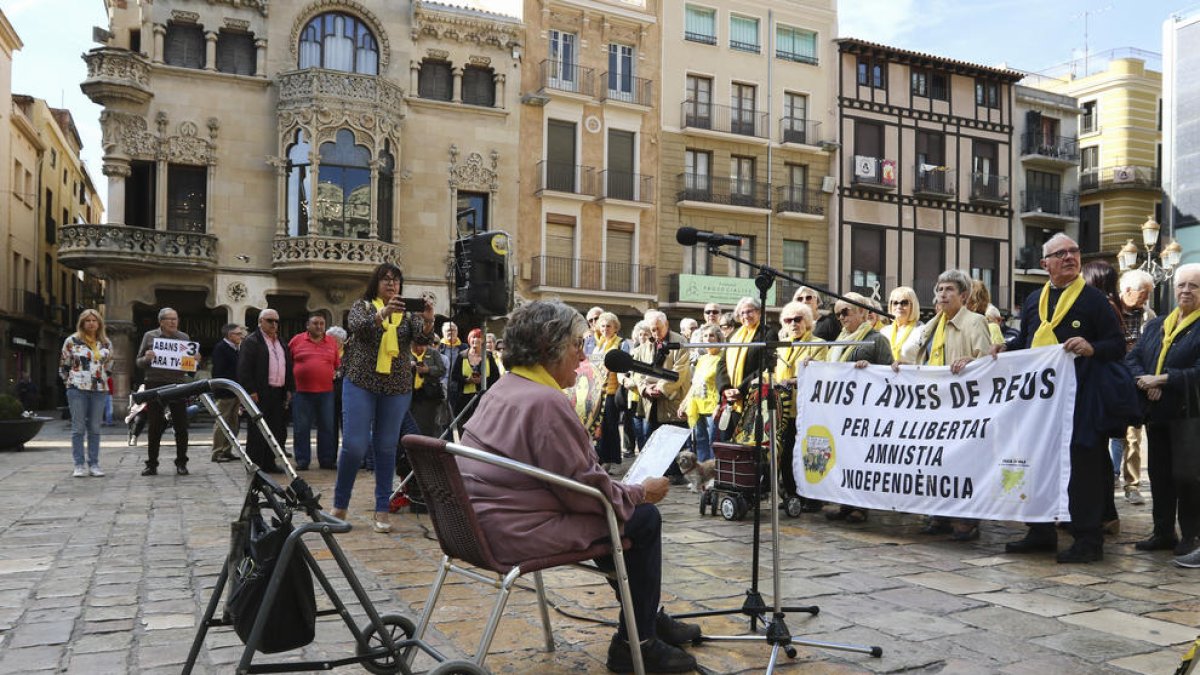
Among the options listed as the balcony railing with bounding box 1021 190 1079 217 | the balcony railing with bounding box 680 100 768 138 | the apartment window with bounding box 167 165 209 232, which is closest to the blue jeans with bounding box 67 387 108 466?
the apartment window with bounding box 167 165 209 232

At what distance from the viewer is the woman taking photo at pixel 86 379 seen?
973 centimetres

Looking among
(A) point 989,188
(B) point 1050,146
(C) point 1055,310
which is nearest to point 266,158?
(C) point 1055,310

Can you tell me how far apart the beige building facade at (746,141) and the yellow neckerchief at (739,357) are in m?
20.4

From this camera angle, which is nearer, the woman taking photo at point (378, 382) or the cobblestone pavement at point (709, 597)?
the cobblestone pavement at point (709, 597)

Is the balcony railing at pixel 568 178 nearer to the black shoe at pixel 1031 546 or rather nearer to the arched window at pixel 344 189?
the arched window at pixel 344 189

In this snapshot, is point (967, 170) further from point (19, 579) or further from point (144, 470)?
point (19, 579)

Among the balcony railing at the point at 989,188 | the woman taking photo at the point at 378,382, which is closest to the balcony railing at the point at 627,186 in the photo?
the balcony railing at the point at 989,188

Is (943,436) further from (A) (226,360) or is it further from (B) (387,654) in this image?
(A) (226,360)

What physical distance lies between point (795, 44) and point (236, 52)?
1884 cm

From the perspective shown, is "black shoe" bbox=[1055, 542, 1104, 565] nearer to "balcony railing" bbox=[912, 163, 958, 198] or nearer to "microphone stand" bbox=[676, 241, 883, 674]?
"microphone stand" bbox=[676, 241, 883, 674]

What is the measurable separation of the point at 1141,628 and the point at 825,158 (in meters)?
29.5

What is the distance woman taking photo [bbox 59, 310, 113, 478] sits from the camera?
9.73m

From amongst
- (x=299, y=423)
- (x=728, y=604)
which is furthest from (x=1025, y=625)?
(x=299, y=423)

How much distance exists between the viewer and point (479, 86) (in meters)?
26.9
